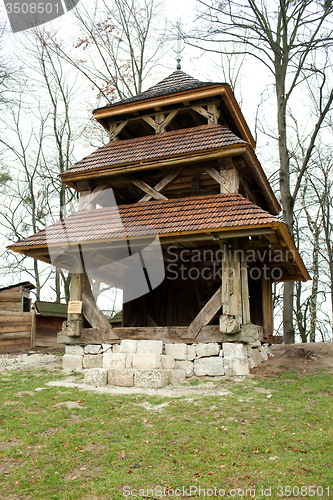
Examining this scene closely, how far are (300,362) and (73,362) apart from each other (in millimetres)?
5027

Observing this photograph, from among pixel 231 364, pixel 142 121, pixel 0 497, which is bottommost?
pixel 0 497

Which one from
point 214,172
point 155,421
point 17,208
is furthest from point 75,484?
point 17,208

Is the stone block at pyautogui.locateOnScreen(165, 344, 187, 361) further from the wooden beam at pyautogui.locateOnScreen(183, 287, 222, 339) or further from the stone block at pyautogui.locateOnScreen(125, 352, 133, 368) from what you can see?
the stone block at pyautogui.locateOnScreen(125, 352, 133, 368)

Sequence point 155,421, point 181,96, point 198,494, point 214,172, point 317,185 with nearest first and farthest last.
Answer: point 198,494 < point 155,421 < point 214,172 < point 181,96 < point 317,185

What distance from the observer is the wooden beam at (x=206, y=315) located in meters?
8.10

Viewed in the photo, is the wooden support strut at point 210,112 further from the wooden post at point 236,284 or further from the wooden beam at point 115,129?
the wooden post at point 236,284

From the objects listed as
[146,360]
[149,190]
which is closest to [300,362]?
[146,360]

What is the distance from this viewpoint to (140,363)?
25.7ft

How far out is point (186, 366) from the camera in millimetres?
8070

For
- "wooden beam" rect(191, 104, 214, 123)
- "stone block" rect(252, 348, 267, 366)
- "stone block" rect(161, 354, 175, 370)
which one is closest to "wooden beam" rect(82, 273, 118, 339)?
"stone block" rect(161, 354, 175, 370)

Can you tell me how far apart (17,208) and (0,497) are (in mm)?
23895

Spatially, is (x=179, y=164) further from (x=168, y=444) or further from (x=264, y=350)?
(x=168, y=444)

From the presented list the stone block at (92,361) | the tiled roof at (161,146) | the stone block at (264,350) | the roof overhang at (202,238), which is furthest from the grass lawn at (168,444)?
the tiled roof at (161,146)

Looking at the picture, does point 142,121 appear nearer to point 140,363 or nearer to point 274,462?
point 140,363
